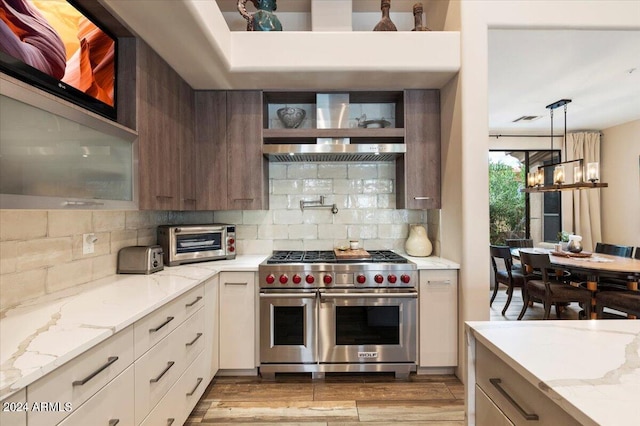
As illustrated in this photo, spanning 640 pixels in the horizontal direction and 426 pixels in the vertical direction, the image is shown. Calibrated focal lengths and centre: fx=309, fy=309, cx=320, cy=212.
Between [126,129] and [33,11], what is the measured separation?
0.62 metres

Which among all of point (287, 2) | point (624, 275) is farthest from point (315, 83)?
point (624, 275)

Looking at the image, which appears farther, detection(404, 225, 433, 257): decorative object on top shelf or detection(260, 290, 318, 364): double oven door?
detection(404, 225, 433, 257): decorative object on top shelf

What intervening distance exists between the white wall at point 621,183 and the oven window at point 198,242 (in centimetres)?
657

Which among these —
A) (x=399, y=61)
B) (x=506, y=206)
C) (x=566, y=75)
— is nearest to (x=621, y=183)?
(x=506, y=206)

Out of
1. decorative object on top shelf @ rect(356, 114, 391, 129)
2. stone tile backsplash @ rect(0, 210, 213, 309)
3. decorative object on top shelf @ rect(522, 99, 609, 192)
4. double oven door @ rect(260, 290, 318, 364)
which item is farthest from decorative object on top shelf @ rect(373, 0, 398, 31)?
decorative object on top shelf @ rect(522, 99, 609, 192)

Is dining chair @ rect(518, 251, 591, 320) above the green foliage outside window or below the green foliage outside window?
below

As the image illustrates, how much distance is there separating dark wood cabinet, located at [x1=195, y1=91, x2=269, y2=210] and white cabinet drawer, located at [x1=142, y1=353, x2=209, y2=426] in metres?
1.30

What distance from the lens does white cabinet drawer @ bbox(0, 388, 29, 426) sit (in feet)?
2.63

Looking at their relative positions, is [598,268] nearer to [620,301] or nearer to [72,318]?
[620,301]

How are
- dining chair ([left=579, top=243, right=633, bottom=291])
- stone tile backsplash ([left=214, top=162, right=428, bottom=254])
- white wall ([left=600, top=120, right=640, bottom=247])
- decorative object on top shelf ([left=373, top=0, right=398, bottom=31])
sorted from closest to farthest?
1. decorative object on top shelf ([left=373, top=0, right=398, bottom=31])
2. stone tile backsplash ([left=214, top=162, right=428, bottom=254])
3. dining chair ([left=579, top=243, right=633, bottom=291])
4. white wall ([left=600, top=120, right=640, bottom=247])

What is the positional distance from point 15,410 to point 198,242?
1801 mm

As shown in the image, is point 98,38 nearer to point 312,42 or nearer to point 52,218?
point 52,218

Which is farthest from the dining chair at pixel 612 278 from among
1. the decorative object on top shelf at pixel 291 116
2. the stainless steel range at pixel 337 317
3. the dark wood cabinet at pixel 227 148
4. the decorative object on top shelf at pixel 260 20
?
the decorative object on top shelf at pixel 260 20

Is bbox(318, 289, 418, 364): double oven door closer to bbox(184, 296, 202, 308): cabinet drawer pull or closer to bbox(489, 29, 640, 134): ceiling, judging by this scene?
bbox(184, 296, 202, 308): cabinet drawer pull
